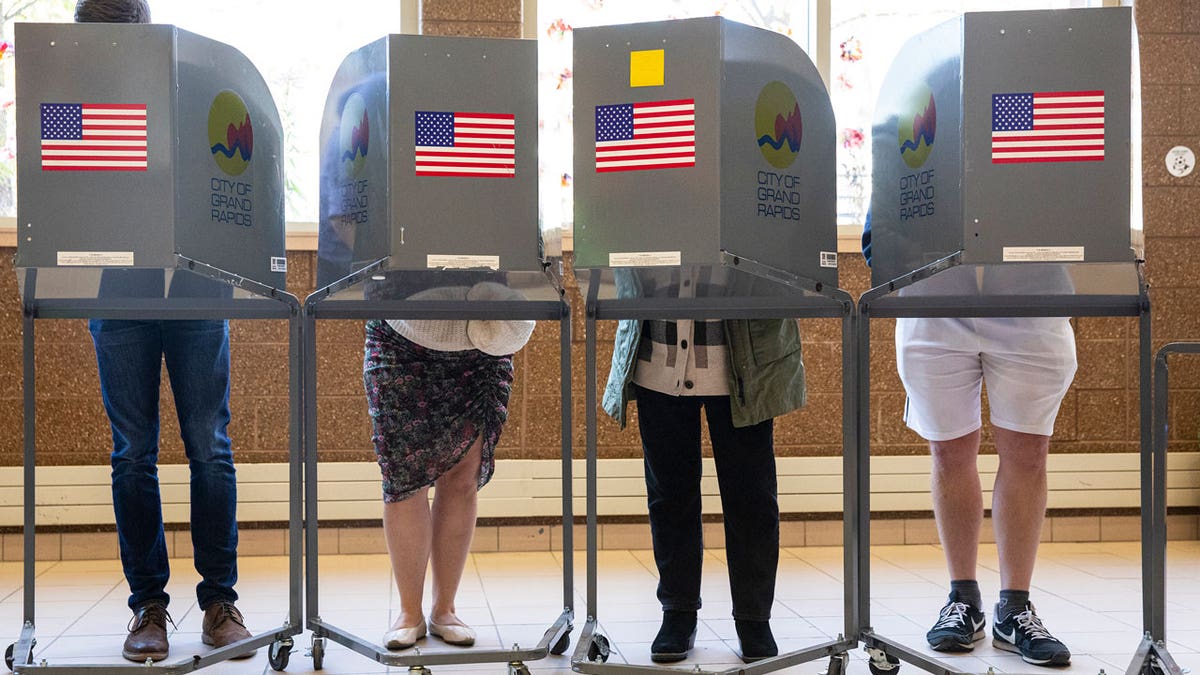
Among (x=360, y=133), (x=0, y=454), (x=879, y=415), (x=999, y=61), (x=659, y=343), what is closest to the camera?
(x=999, y=61)

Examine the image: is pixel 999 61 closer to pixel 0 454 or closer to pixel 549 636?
pixel 549 636

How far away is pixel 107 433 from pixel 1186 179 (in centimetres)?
378

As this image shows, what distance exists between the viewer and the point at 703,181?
6.48ft

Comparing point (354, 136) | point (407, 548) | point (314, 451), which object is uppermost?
point (354, 136)

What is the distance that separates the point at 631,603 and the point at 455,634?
70 centimetres

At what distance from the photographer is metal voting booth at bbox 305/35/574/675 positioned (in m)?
2.04

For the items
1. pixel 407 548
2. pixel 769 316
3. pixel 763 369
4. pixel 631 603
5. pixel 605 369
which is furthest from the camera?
pixel 605 369

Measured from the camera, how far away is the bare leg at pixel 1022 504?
2.32 metres

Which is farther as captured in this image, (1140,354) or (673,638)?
(673,638)

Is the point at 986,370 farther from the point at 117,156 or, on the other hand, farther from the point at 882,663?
the point at 117,156

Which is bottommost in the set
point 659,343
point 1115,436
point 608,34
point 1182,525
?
point 1182,525

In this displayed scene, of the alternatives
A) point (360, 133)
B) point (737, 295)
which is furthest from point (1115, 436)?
point (360, 133)

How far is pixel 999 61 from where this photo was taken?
6.44 feet

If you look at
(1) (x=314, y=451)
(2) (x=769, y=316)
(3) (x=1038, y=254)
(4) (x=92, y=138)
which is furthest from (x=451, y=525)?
(3) (x=1038, y=254)
